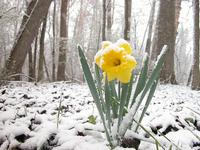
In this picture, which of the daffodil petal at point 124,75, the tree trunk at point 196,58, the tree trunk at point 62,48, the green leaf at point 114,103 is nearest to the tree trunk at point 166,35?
the tree trunk at point 196,58

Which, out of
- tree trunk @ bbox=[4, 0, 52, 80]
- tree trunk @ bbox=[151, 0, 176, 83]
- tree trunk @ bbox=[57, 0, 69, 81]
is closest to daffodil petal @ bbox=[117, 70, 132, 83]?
tree trunk @ bbox=[4, 0, 52, 80]

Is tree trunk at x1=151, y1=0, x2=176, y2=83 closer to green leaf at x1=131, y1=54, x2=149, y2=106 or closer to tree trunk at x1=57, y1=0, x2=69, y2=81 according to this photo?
tree trunk at x1=57, y1=0, x2=69, y2=81

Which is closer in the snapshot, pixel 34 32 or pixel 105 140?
pixel 105 140

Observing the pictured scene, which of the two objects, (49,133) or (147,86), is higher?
(147,86)

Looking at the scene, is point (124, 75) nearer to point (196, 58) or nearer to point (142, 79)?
point (142, 79)

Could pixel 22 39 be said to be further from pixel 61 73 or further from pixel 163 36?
pixel 61 73

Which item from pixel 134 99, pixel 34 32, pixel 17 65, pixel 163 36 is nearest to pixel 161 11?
pixel 163 36
